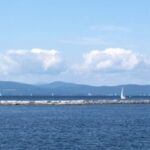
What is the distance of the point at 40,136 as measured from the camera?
73438mm

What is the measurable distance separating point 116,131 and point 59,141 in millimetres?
14823

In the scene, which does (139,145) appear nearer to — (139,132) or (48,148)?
(48,148)

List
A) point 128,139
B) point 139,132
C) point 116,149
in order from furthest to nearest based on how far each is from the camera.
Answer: point 139,132 → point 128,139 → point 116,149

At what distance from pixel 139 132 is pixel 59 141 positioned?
612 inches

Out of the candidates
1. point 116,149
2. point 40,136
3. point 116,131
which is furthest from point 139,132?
point 116,149

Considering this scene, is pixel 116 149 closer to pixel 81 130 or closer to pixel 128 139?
pixel 128 139

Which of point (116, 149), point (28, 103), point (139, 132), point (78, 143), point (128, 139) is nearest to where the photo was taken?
point (116, 149)

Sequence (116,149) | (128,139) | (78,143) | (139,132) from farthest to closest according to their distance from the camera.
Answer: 1. (139,132)
2. (128,139)
3. (78,143)
4. (116,149)

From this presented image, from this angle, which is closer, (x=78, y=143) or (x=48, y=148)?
(x=48, y=148)

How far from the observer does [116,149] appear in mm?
60625

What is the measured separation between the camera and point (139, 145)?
210 ft

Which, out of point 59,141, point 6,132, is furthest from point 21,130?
point 59,141

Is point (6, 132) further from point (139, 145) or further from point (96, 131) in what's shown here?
point (139, 145)

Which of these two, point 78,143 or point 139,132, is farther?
point 139,132
